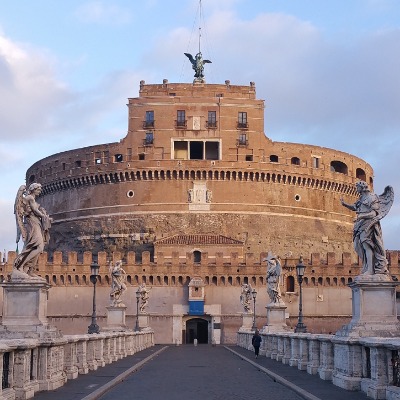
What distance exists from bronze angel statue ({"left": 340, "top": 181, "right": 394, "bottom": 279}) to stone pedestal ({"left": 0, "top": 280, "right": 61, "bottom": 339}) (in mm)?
4930

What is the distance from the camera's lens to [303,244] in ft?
204

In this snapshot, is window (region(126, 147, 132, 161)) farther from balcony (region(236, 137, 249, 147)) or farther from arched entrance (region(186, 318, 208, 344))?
arched entrance (region(186, 318, 208, 344))

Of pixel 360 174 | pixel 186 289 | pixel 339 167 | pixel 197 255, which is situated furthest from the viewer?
pixel 360 174

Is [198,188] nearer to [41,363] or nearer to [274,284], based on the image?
[274,284]

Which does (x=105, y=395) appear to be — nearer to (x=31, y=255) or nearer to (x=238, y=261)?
(x=31, y=255)

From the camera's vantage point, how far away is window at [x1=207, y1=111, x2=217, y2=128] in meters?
62.8

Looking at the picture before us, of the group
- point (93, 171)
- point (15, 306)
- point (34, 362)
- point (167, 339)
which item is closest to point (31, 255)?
point (15, 306)

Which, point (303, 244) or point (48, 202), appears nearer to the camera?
point (303, 244)

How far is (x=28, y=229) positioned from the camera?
11852 millimetres

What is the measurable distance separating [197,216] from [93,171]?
10029 mm

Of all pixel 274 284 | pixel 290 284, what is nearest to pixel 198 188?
pixel 290 284

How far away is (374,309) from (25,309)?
17.3 ft

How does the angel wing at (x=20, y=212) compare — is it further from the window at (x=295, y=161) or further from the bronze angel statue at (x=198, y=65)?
the bronze angel statue at (x=198, y=65)

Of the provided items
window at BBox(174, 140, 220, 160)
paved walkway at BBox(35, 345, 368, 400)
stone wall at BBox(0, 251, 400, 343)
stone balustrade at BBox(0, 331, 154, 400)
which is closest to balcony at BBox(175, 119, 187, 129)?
window at BBox(174, 140, 220, 160)
